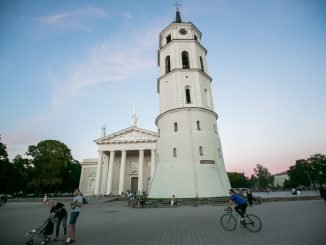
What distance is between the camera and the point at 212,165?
22391 millimetres

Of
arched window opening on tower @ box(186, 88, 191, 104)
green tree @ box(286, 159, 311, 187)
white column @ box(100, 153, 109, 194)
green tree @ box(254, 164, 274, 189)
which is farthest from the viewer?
green tree @ box(254, 164, 274, 189)

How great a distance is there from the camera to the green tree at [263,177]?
414 feet

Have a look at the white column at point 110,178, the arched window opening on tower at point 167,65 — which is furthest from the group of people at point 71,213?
the white column at point 110,178

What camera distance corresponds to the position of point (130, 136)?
51.2 m

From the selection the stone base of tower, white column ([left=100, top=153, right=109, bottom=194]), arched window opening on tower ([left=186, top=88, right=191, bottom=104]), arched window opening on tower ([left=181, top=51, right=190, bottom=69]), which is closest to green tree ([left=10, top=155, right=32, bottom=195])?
white column ([left=100, top=153, right=109, bottom=194])

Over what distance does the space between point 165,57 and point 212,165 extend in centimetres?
1682

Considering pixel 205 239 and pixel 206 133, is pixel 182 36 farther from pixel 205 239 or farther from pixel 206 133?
pixel 205 239

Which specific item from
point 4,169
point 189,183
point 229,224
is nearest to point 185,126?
point 189,183

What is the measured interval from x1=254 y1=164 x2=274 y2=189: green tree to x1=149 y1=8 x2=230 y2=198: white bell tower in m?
121

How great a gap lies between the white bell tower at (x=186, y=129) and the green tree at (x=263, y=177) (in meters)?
121

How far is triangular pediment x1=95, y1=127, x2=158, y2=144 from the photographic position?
50.4 metres

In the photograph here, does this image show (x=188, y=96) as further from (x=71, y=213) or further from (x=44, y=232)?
(x=44, y=232)

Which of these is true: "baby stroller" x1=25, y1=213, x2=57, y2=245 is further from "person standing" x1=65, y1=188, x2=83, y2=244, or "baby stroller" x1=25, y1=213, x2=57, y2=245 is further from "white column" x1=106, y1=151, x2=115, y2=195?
"white column" x1=106, y1=151, x2=115, y2=195

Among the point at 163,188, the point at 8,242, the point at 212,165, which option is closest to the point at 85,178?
the point at 163,188
